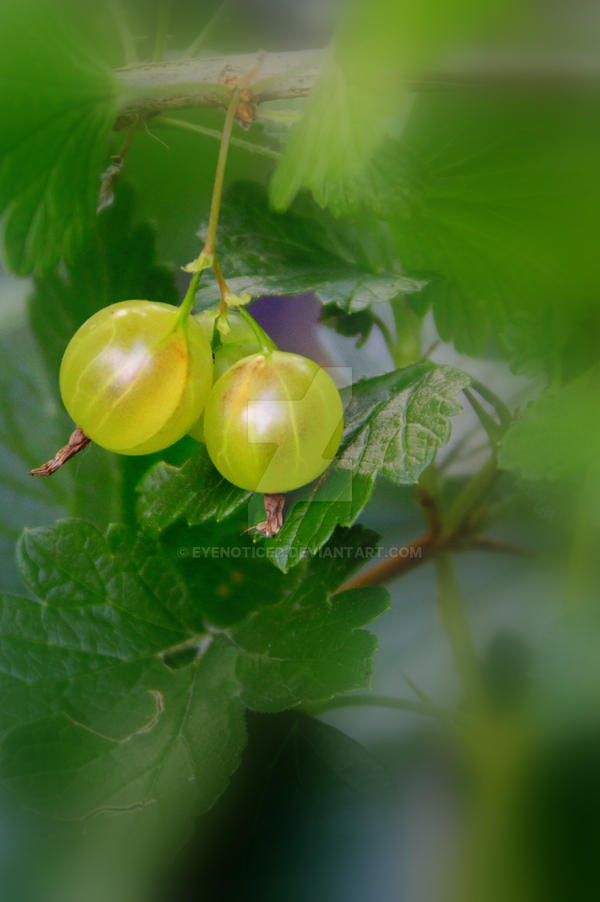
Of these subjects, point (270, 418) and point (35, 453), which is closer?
point (270, 418)

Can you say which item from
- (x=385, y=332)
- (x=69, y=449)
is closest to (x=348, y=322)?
(x=385, y=332)

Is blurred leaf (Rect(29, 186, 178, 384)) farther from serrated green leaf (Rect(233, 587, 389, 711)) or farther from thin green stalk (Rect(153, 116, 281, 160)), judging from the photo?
serrated green leaf (Rect(233, 587, 389, 711))

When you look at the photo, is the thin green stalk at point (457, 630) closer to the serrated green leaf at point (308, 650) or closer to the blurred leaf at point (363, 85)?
the serrated green leaf at point (308, 650)

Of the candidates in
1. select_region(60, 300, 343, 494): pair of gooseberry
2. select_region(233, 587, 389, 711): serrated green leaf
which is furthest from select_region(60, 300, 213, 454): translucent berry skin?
select_region(233, 587, 389, 711): serrated green leaf

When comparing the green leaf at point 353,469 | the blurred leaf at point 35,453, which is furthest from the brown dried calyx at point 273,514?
the blurred leaf at point 35,453

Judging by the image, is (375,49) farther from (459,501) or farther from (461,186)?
(459,501)

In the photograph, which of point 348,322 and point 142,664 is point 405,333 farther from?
point 142,664

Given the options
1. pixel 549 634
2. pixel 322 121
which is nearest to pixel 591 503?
pixel 549 634
